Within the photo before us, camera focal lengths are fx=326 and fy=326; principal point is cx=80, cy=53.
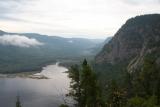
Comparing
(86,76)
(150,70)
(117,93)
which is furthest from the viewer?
(150,70)

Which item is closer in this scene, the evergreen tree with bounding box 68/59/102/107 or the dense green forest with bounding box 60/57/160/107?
the evergreen tree with bounding box 68/59/102/107

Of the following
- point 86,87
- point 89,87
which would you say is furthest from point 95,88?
point 86,87

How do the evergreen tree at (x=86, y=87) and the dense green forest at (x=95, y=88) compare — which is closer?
the evergreen tree at (x=86, y=87)

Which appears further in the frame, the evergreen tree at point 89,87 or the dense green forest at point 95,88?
the dense green forest at point 95,88

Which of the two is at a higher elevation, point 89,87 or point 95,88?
point 89,87

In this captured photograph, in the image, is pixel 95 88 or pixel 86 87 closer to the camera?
pixel 86 87

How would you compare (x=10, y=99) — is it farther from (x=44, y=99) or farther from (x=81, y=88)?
(x=81, y=88)

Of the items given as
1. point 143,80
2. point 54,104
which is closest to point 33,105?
point 54,104

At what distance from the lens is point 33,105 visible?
6865 inches

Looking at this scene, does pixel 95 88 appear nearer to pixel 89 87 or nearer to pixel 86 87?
pixel 89 87

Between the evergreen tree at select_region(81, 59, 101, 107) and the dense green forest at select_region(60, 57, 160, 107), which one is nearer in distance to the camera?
the evergreen tree at select_region(81, 59, 101, 107)

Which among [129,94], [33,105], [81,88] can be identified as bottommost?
[33,105]

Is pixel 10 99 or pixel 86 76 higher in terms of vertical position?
pixel 86 76

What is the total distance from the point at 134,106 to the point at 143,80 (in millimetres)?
6291
